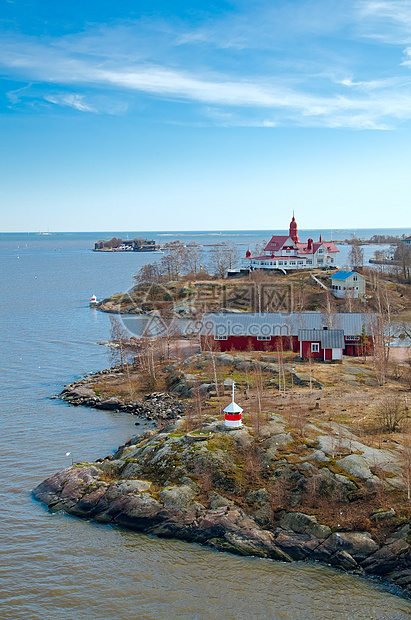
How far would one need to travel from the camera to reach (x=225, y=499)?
1864cm

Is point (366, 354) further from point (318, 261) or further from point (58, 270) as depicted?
point (58, 270)

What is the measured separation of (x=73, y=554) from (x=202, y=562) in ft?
14.2

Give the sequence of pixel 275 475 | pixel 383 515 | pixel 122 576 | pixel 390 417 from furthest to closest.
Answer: pixel 390 417
pixel 275 475
pixel 383 515
pixel 122 576

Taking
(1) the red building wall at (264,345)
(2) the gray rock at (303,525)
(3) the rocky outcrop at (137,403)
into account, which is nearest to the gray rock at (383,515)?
(2) the gray rock at (303,525)

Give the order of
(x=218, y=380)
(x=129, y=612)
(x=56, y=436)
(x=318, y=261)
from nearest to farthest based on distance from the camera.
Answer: (x=129, y=612), (x=56, y=436), (x=218, y=380), (x=318, y=261)

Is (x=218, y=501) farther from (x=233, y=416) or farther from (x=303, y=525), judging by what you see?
(x=233, y=416)

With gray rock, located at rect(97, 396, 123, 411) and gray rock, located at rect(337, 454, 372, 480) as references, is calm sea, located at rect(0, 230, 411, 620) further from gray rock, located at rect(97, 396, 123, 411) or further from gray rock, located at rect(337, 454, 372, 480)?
gray rock, located at rect(97, 396, 123, 411)

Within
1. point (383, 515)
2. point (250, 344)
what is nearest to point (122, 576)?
point (383, 515)

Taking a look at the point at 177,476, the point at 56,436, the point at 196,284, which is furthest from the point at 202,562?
the point at 196,284

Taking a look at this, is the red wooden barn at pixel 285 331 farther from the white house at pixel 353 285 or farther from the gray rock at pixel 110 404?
the white house at pixel 353 285

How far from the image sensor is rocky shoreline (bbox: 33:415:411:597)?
16203 millimetres

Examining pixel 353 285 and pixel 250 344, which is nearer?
pixel 250 344

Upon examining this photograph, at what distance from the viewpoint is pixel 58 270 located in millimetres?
141500

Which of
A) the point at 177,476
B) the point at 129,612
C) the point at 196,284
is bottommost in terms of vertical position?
the point at 129,612
